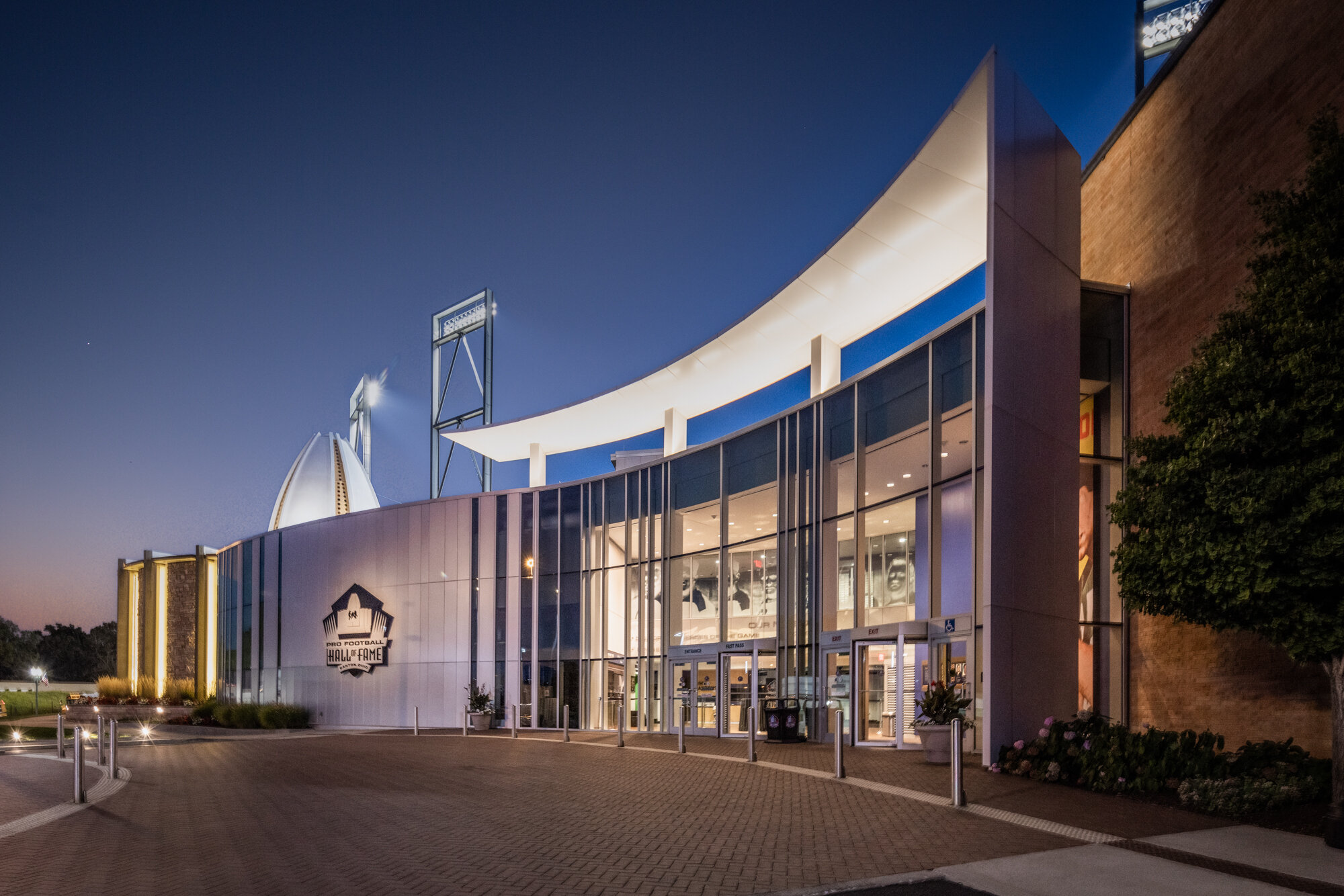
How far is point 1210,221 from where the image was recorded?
1555 cm

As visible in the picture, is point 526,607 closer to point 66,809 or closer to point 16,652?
point 66,809

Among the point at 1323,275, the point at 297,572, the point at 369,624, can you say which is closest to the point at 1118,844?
the point at 1323,275

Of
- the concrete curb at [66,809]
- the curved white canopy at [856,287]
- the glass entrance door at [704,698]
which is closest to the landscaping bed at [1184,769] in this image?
the curved white canopy at [856,287]

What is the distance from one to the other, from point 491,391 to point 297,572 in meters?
10.7

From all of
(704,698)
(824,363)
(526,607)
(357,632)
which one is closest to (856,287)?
(824,363)

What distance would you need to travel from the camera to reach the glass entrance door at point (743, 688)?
23344mm

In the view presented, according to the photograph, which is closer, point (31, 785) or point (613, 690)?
point (31, 785)

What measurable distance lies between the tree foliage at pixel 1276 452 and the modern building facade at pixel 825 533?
3.71 meters

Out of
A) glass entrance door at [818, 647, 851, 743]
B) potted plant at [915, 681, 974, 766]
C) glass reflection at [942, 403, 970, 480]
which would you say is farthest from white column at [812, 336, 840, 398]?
potted plant at [915, 681, 974, 766]

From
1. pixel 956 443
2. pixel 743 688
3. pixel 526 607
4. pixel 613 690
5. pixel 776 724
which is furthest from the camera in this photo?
pixel 526 607

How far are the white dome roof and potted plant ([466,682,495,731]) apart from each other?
2627 centimetres

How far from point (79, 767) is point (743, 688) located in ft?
48.2

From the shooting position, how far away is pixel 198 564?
48.3m

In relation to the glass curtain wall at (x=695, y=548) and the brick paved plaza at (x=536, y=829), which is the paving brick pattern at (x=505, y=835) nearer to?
the brick paved plaza at (x=536, y=829)
